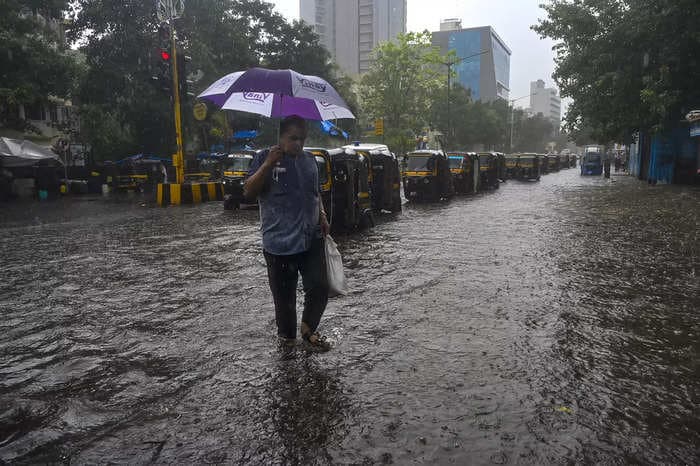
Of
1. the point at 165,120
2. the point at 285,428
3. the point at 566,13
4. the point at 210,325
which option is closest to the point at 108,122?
the point at 165,120

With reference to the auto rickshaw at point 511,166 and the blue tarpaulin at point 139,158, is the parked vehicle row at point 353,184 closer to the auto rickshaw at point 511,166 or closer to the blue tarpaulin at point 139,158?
the blue tarpaulin at point 139,158

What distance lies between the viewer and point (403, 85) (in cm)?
4922

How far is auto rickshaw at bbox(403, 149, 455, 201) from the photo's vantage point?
2119 centimetres

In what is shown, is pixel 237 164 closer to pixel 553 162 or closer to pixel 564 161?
pixel 553 162

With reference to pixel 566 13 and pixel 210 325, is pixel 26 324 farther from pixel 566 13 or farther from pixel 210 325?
pixel 566 13

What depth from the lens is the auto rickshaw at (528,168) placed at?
135 ft

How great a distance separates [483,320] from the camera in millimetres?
5617

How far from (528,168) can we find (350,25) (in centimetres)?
10878

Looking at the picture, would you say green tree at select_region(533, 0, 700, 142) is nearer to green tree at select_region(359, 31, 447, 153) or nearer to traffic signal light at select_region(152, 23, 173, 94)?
green tree at select_region(359, 31, 447, 153)

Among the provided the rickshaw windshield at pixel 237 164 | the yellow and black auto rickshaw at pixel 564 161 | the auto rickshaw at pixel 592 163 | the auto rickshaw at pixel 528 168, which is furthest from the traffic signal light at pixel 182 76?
the yellow and black auto rickshaw at pixel 564 161

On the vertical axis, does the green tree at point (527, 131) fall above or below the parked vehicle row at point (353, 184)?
above

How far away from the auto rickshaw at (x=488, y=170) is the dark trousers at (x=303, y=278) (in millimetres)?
26293

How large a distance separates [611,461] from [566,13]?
32.4m

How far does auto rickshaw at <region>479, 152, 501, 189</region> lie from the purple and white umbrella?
25.7 metres
